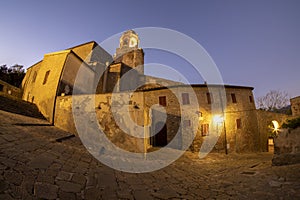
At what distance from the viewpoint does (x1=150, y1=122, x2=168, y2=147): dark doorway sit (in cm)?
1603

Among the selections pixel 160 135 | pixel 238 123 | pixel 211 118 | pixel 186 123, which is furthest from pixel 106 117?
pixel 238 123

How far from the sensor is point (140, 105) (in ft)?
34.7

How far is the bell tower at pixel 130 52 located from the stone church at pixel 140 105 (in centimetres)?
519

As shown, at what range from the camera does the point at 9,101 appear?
9.73 meters

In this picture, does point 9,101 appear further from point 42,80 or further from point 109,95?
point 109,95

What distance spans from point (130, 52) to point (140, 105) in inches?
847

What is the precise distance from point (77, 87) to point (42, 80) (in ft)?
8.57

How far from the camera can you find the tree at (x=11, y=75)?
21.5 m

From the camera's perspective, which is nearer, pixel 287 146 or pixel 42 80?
pixel 287 146

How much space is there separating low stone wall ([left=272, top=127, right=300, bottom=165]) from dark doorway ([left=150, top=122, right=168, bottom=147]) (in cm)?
941

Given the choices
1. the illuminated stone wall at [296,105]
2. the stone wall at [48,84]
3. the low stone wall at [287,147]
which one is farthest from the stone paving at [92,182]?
the illuminated stone wall at [296,105]

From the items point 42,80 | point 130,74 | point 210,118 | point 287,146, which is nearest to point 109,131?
point 42,80

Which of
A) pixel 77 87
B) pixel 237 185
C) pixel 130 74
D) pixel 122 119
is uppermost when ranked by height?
pixel 130 74

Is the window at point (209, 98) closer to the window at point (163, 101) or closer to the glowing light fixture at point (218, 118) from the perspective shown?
the glowing light fixture at point (218, 118)
